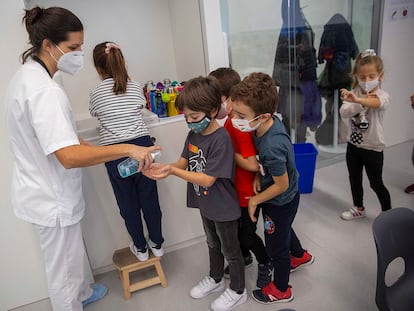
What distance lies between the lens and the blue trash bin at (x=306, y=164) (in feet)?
8.02

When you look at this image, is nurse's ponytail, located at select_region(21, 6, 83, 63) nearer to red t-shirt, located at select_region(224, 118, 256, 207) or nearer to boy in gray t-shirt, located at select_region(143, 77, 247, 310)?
boy in gray t-shirt, located at select_region(143, 77, 247, 310)

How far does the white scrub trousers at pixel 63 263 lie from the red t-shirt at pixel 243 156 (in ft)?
2.49

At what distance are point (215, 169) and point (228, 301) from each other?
744mm

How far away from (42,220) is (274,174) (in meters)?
0.98

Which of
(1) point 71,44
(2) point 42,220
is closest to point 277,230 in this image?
(2) point 42,220

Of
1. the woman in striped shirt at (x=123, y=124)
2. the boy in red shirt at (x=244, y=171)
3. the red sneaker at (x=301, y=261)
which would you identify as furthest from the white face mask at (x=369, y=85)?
the woman in striped shirt at (x=123, y=124)

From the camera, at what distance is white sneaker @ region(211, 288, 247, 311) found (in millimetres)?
1646

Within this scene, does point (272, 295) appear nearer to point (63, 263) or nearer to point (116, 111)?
point (63, 263)

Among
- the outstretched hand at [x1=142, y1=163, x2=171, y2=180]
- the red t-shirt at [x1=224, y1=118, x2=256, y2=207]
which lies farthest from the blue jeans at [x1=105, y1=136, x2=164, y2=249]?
the red t-shirt at [x1=224, y1=118, x2=256, y2=207]

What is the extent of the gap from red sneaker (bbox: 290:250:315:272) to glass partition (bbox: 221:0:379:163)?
1.48m

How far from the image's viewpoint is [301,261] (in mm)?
1909

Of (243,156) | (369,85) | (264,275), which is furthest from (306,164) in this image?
(243,156)

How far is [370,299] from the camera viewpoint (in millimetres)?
1642

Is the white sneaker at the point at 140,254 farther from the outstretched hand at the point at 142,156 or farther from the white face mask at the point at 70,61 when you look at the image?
the white face mask at the point at 70,61
